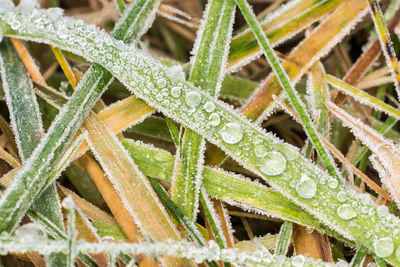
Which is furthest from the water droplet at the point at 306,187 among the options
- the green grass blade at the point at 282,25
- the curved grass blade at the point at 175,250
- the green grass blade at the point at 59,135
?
the green grass blade at the point at 59,135

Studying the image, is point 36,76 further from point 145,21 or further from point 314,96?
point 314,96

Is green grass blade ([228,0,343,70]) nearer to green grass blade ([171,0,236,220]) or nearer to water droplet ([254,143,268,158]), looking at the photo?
green grass blade ([171,0,236,220])

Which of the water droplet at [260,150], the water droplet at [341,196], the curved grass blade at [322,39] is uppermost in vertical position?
the curved grass blade at [322,39]

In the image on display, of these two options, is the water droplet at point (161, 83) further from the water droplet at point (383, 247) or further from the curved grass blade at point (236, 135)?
the water droplet at point (383, 247)

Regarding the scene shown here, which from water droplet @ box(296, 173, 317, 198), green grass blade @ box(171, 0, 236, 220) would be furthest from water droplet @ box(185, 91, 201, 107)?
water droplet @ box(296, 173, 317, 198)

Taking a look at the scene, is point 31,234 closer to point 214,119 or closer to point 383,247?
point 214,119

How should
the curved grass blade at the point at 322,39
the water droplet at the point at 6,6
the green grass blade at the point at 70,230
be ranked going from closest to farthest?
the green grass blade at the point at 70,230 → the water droplet at the point at 6,6 → the curved grass blade at the point at 322,39

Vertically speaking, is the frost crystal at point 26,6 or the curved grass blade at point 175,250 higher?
the frost crystal at point 26,6
